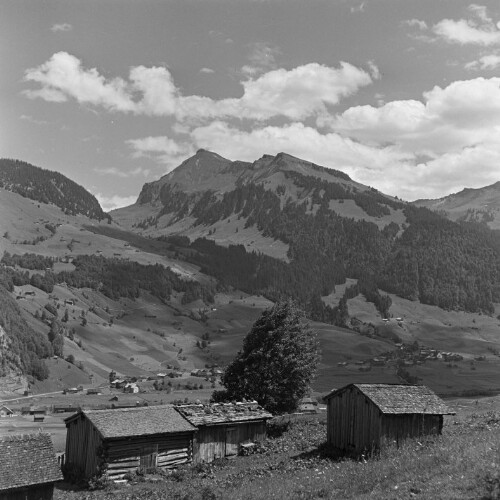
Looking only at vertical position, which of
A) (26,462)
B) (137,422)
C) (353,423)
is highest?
(353,423)

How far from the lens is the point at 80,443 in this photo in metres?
44.3

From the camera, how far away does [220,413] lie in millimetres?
48375

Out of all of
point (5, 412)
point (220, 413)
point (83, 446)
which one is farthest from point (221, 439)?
point (5, 412)

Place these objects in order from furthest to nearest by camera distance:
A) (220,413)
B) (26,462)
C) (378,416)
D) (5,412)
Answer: (5,412)
(220,413)
(378,416)
(26,462)

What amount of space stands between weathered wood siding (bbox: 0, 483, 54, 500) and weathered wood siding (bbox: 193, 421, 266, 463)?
13434 millimetres

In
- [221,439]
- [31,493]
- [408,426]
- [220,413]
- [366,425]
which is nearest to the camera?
[31,493]

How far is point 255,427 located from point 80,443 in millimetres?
15564

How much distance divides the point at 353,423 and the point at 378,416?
2.83 metres

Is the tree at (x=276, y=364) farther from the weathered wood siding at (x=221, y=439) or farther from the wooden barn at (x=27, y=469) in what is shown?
the wooden barn at (x=27, y=469)

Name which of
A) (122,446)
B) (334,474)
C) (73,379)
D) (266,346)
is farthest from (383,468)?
(73,379)

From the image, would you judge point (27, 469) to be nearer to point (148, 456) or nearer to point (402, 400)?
point (148, 456)

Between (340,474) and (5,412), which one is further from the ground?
(340,474)

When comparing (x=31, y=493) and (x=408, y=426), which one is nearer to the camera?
(x=31, y=493)

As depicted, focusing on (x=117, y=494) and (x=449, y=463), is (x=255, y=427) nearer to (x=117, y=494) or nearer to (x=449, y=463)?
(x=117, y=494)
